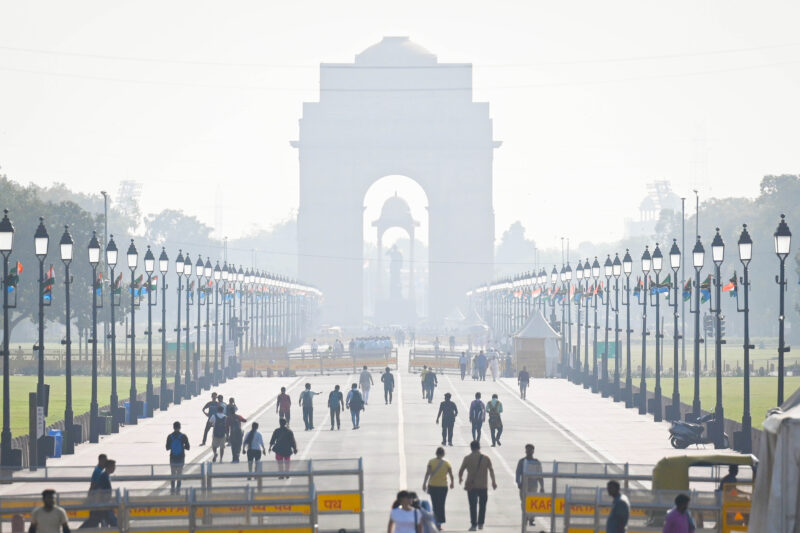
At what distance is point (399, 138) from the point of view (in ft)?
545

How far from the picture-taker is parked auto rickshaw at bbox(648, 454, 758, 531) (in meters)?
21.6

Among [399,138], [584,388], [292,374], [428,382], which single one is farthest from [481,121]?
[428,382]

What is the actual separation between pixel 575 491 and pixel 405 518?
4634mm

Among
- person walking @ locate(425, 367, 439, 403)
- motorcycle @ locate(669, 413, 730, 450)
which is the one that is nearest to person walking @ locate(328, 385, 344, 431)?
motorcycle @ locate(669, 413, 730, 450)

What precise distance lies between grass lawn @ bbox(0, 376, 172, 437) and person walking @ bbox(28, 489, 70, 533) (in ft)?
77.6

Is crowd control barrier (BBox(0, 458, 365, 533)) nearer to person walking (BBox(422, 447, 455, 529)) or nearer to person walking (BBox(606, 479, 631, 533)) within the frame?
person walking (BBox(422, 447, 455, 529))

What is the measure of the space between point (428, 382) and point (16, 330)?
88.3 m

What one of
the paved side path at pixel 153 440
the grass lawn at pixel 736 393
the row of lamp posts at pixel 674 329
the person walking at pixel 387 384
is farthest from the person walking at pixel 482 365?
the person walking at pixel 387 384

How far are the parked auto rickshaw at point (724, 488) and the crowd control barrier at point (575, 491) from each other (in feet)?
0.04

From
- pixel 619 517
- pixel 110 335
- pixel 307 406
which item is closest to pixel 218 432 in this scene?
pixel 307 406

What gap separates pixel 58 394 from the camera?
60969 mm

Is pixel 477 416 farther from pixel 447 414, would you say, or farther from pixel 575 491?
pixel 575 491

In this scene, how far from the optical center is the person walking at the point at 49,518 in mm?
18891

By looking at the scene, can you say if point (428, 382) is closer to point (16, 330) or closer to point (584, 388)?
point (584, 388)
